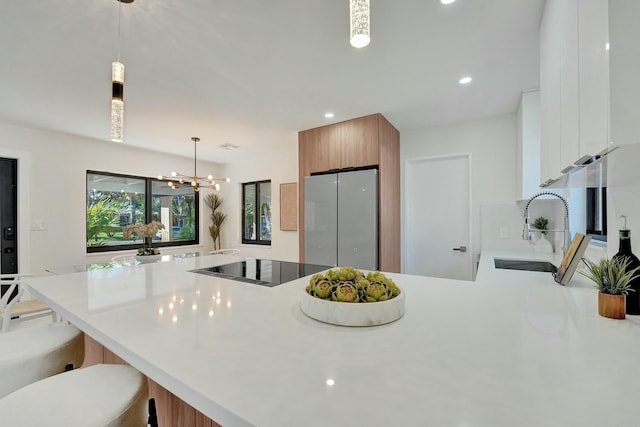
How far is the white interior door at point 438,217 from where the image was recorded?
3.40 meters

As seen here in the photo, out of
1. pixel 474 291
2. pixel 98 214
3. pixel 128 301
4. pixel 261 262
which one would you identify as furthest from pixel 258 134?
pixel 474 291

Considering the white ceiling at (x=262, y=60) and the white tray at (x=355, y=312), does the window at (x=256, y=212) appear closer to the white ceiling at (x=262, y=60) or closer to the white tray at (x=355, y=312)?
the white ceiling at (x=262, y=60)

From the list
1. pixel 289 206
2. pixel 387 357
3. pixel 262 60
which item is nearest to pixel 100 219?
pixel 289 206

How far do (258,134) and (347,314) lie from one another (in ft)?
11.7

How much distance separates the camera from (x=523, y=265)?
2.41 meters

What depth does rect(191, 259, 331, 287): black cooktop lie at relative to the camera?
151 centimetres

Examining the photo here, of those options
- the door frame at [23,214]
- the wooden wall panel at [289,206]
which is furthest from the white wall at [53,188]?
the wooden wall panel at [289,206]

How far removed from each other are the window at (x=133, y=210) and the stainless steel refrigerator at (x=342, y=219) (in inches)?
122

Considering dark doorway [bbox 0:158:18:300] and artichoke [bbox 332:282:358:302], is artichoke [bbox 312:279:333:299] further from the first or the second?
dark doorway [bbox 0:158:18:300]

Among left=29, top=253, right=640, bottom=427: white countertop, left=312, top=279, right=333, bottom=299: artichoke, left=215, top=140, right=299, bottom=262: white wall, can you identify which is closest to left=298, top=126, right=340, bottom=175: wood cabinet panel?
left=215, top=140, right=299, bottom=262: white wall

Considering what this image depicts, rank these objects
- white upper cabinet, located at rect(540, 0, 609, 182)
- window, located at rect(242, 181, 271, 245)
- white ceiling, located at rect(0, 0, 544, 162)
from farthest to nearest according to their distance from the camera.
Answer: window, located at rect(242, 181, 271, 245) < white ceiling, located at rect(0, 0, 544, 162) < white upper cabinet, located at rect(540, 0, 609, 182)

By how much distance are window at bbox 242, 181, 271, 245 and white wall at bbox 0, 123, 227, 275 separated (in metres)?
2.18

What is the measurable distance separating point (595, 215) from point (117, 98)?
3049 millimetres

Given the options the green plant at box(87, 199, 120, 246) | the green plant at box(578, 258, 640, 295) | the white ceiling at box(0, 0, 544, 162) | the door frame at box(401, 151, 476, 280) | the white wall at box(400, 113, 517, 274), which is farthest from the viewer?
the green plant at box(87, 199, 120, 246)
